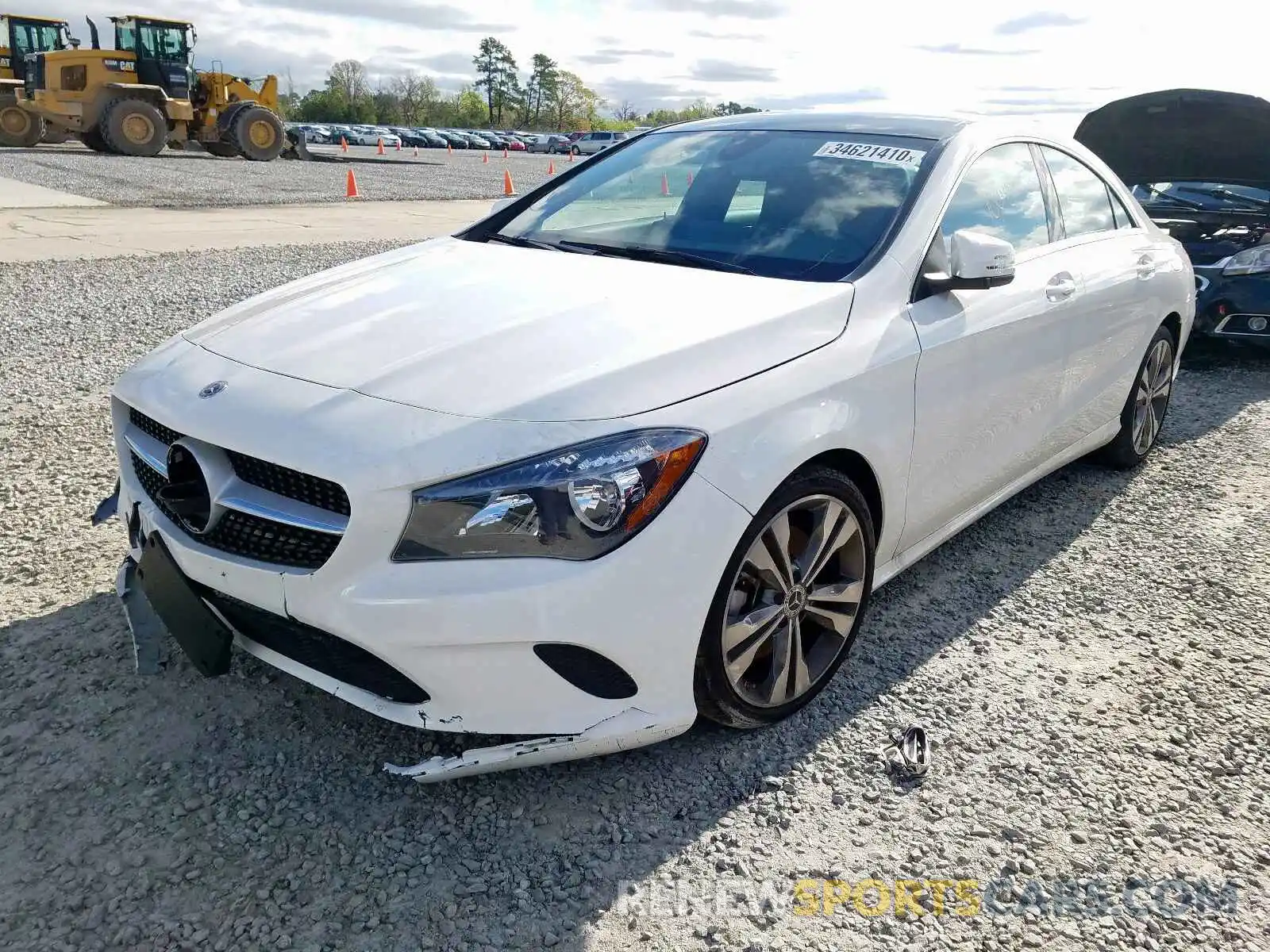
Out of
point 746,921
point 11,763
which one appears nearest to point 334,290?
point 11,763

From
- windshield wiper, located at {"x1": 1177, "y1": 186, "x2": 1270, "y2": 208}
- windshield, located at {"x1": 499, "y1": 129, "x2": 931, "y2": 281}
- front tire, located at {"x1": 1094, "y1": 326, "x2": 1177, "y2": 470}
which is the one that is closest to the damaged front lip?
windshield, located at {"x1": 499, "y1": 129, "x2": 931, "y2": 281}

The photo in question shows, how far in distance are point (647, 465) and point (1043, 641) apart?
5.92 ft

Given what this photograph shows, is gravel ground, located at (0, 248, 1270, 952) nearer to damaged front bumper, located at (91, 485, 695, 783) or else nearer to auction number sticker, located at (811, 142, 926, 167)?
damaged front bumper, located at (91, 485, 695, 783)

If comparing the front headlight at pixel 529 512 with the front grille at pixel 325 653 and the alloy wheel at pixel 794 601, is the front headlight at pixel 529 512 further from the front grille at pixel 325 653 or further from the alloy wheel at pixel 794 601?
the alloy wheel at pixel 794 601

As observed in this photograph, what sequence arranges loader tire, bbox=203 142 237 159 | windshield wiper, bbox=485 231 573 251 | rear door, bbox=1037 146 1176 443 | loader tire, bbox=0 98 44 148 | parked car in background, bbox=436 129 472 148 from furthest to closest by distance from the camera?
parked car in background, bbox=436 129 472 148, loader tire, bbox=203 142 237 159, loader tire, bbox=0 98 44 148, rear door, bbox=1037 146 1176 443, windshield wiper, bbox=485 231 573 251

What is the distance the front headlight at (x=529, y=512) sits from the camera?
2070 mm

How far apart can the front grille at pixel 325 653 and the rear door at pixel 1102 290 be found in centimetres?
275

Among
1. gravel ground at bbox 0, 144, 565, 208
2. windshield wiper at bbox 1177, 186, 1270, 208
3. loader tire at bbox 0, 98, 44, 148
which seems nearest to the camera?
windshield wiper at bbox 1177, 186, 1270, 208

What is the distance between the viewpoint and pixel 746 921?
210 cm

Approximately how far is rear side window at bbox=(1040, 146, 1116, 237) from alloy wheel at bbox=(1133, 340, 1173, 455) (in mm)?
742

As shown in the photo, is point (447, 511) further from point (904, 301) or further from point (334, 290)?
point (904, 301)

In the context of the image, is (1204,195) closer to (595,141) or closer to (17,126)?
(17,126)

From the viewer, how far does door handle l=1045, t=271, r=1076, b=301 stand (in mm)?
3529

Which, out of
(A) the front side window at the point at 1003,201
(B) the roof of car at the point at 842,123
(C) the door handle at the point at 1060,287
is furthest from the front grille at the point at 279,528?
(C) the door handle at the point at 1060,287
